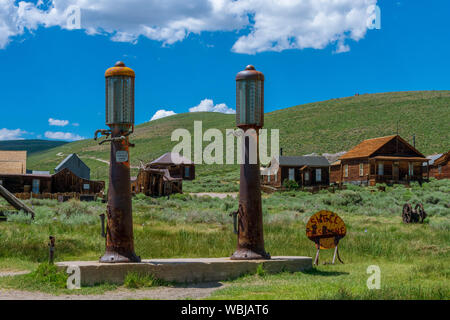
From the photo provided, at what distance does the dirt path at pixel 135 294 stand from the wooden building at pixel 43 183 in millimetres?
28168

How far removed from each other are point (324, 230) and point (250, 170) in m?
2.41

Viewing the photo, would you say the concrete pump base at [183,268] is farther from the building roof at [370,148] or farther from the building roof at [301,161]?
the building roof at [301,161]

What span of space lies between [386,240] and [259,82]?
607cm

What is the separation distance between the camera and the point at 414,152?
46656 mm

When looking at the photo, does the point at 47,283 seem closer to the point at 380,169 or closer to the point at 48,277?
the point at 48,277

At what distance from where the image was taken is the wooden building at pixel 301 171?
47031 millimetres

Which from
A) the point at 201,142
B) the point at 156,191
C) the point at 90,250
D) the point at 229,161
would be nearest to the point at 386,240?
the point at 90,250

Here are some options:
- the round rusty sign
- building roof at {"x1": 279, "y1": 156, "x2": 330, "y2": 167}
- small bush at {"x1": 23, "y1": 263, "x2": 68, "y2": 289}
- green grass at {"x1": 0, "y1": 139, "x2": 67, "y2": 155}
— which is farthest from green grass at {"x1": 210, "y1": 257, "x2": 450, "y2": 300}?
green grass at {"x1": 0, "y1": 139, "x2": 67, "y2": 155}

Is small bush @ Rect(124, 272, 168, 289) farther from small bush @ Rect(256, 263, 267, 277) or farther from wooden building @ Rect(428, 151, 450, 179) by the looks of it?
wooden building @ Rect(428, 151, 450, 179)

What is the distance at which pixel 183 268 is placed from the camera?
26.8 ft

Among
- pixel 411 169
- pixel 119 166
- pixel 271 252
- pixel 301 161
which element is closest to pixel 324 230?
pixel 271 252

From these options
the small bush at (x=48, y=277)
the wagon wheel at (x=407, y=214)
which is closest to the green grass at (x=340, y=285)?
the small bush at (x=48, y=277)

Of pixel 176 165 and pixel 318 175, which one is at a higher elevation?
pixel 176 165
